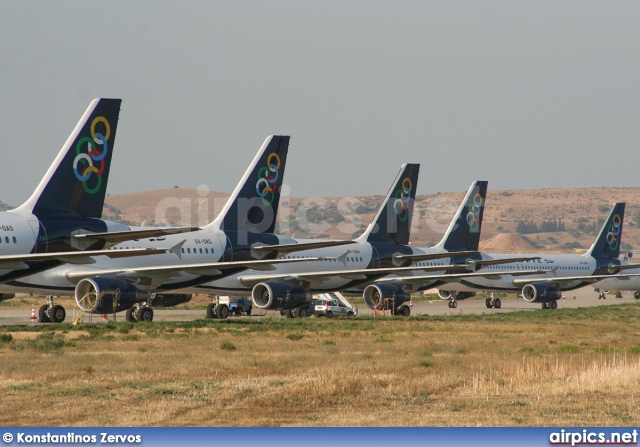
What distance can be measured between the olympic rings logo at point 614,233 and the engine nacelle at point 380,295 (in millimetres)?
34259

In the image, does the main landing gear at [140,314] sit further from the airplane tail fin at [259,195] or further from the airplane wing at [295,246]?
the airplane wing at [295,246]

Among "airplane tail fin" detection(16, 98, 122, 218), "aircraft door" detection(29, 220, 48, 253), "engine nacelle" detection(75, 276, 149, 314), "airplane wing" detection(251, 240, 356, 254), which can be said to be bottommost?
"engine nacelle" detection(75, 276, 149, 314)

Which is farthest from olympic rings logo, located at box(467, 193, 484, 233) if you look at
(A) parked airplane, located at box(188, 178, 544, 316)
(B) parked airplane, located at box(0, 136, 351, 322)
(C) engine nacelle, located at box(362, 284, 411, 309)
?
(B) parked airplane, located at box(0, 136, 351, 322)

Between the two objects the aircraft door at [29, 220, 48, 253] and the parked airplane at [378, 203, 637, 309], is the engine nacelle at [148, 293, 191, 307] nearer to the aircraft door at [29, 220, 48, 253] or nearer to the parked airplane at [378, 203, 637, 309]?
the aircraft door at [29, 220, 48, 253]

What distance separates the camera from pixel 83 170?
3531cm

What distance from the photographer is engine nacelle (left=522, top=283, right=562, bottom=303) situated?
71.2 meters

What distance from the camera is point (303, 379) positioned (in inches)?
794

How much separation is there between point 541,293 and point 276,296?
32.1 meters

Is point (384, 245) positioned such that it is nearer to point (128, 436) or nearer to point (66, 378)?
point (66, 378)

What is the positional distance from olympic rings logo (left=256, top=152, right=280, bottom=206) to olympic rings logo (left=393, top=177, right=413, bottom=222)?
1054 cm

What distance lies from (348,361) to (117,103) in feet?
53.0

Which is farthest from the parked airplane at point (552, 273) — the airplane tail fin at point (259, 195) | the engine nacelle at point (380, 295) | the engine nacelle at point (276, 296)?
the engine nacelle at point (276, 296)

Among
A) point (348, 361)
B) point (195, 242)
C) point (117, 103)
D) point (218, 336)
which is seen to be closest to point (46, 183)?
point (117, 103)

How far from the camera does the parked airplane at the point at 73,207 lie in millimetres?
33375
